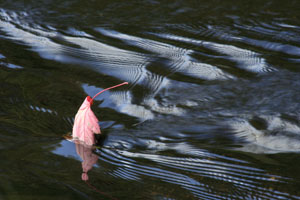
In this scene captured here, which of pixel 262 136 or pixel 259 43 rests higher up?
pixel 259 43

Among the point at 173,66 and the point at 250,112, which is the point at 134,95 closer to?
the point at 173,66

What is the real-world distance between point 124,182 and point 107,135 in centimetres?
36

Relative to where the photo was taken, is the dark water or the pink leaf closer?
the dark water

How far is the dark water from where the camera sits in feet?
4.17

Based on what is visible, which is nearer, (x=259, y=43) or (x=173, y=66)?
(x=173, y=66)

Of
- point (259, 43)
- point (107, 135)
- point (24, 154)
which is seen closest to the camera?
point (24, 154)

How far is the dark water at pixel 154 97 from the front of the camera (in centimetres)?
127

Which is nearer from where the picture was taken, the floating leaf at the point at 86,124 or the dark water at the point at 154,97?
the dark water at the point at 154,97

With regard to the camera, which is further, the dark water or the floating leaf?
the floating leaf

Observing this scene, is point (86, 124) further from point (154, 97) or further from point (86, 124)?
point (154, 97)

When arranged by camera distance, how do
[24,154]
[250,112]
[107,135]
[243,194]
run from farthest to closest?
[250,112] → [107,135] → [24,154] → [243,194]

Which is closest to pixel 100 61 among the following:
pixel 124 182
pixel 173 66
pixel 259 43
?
pixel 173 66

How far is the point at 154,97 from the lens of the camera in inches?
76.4

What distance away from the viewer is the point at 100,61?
88.5 inches
